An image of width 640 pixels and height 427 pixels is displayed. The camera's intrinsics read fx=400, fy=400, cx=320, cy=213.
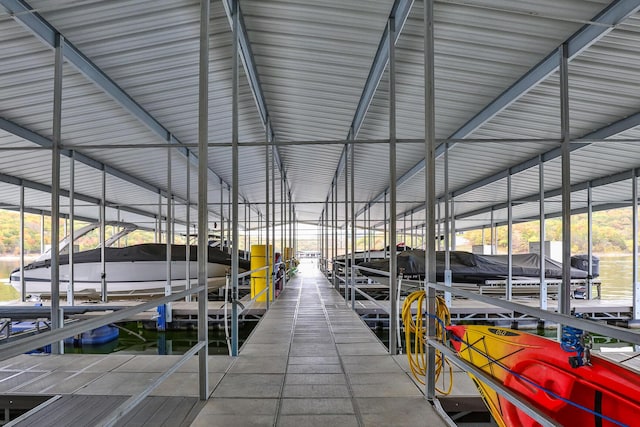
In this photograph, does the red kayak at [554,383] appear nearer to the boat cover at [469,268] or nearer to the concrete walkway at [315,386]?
the concrete walkway at [315,386]

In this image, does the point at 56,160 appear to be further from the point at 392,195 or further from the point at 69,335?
the point at 392,195

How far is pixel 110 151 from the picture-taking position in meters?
8.63

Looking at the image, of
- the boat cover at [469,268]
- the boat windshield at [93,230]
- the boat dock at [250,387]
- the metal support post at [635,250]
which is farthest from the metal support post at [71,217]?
the metal support post at [635,250]

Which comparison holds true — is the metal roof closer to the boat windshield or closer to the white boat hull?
the boat windshield

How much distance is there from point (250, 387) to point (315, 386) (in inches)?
22.1

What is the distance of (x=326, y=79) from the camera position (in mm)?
6590

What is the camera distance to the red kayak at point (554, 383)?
1714mm

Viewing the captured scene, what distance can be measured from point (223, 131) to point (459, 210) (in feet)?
41.3

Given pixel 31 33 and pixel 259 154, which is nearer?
pixel 31 33

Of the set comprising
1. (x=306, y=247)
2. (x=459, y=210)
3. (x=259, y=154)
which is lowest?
(x=306, y=247)

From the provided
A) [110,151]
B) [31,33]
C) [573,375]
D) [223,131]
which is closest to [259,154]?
[223,131]

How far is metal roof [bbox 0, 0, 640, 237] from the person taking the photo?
4.29 m

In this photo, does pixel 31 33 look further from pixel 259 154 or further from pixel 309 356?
pixel 259 154

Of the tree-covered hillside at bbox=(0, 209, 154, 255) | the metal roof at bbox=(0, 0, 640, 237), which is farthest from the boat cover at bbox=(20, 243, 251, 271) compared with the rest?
the tree-covered hillside at bbox=(0, 209, 154, 255)
